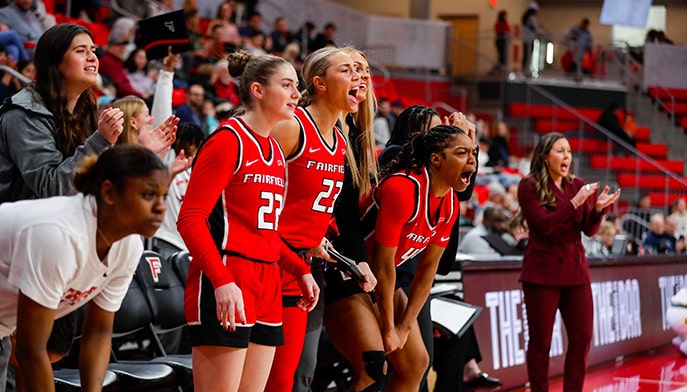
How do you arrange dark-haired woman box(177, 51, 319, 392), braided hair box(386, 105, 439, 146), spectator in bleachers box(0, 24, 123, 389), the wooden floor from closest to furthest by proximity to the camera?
dark-haired woman box(177, 51, 319, 392) → spectator in bleachers box(0, 24, 123, 389) → braided hair box(386, 105, 439, 146) → the wooden floor

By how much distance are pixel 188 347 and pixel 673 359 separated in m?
5.24

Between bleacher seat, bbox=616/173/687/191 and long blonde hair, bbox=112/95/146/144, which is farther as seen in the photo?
bleacher seat, bbox=616/173/687/191

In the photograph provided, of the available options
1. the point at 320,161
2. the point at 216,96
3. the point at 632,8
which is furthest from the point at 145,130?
the point at 632,8

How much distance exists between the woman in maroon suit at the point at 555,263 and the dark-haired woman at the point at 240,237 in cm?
275

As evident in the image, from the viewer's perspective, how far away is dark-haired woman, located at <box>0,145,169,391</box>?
294 centimetres

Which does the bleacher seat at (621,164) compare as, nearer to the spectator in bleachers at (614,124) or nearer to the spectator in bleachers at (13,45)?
the spectator in bleachers at (614,124)

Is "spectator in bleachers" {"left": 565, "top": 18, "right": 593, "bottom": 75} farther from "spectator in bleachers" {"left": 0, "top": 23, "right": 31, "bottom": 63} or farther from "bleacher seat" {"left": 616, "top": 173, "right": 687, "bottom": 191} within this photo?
"spectator in bleachers" {"left": 0, "top": 23, "right": 31, "bottom": 63}

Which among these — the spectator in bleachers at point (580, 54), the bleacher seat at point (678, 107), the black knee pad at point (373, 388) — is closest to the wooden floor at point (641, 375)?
the black knee pad at point (373, 388)

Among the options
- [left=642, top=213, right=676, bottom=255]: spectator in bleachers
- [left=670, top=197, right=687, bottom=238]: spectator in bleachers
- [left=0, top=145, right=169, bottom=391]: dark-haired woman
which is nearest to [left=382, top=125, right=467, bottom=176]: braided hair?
[left=0, top=145, right=169, bottom=391]: dark-haired woman

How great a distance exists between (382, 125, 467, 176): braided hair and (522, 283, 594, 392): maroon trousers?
1803 mm

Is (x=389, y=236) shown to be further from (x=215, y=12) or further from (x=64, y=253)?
(x=215, y=12)

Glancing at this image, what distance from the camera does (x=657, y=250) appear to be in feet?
45.1

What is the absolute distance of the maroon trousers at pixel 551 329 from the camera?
623 centimetres

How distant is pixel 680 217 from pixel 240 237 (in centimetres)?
1290
